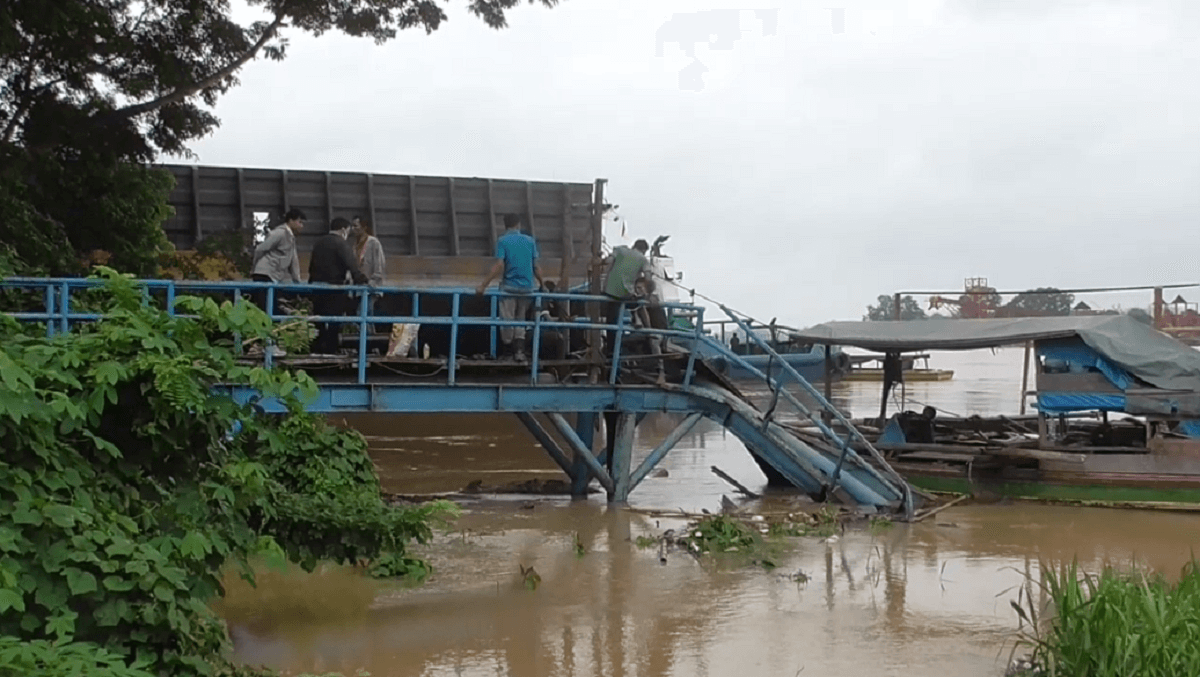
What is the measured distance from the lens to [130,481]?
536cm

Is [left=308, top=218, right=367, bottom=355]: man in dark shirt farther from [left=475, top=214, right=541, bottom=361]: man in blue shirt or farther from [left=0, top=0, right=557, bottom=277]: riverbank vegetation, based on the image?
[left=0, top=0, right=557, bottom=277]: riverbank vegetation

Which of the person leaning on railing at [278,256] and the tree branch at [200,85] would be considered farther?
the tree branch at [200,85]

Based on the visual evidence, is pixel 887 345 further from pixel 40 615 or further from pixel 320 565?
pixel 40 615

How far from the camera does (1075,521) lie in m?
11.9

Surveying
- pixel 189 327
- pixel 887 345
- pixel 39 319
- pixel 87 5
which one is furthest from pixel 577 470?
pixel 189 327

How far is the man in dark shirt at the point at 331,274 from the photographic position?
34.6 ft

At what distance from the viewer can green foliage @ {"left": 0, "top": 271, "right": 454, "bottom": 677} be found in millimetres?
4594

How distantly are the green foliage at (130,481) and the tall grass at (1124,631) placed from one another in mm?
3688

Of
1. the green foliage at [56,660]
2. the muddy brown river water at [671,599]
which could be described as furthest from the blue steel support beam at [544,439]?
the green foliage at [56,660]

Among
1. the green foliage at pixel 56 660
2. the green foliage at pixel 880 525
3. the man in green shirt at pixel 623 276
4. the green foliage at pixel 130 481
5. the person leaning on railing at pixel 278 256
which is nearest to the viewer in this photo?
the green foliage at pixel 56 660

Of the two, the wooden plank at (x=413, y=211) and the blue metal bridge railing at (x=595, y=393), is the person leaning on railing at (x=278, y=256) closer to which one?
the blue metal bridge railing at (x=595, y=393)

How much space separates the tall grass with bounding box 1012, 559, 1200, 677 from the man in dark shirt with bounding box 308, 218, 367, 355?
21.8 feet

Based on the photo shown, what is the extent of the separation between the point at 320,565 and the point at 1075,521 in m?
7.44

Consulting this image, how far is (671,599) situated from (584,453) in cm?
426
